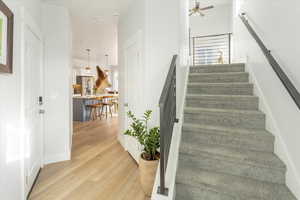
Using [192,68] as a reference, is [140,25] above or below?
above

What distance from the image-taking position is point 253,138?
1.66 meters

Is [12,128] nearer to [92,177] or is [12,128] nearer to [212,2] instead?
[92,177]

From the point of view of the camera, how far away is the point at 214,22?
18.6 feet

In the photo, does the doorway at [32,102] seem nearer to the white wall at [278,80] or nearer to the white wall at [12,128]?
the white wall at [12,128]

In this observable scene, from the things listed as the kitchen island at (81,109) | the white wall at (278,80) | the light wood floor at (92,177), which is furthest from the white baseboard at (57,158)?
the kitchen island at (81,109)

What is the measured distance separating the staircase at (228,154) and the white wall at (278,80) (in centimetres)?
11

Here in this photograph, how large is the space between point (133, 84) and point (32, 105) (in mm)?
1509

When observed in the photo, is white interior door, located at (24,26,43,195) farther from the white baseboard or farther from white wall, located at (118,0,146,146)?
white wall, located at (118,0,146,146)

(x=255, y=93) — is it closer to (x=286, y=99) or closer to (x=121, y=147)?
(x=286, y=99)

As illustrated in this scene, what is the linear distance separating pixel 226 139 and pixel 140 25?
2048mm

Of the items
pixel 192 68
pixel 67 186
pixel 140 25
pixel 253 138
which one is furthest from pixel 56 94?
pixel 253 138

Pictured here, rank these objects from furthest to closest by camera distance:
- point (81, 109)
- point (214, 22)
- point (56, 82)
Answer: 1. point (81, 109)
2. point (214, 22)
3. point (56, 82)

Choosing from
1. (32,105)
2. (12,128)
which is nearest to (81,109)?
(32,105)

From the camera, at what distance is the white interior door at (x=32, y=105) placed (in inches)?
70.8
